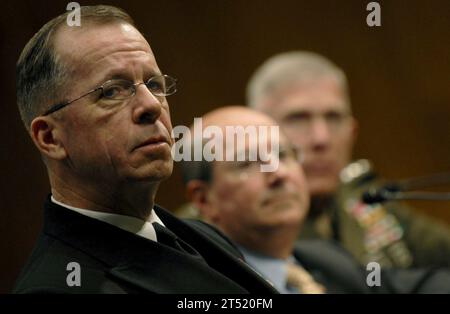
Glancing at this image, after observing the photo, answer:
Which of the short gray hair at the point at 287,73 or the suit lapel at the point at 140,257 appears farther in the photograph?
the short gray hair at the point at 287,73

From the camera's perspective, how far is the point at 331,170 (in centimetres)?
277

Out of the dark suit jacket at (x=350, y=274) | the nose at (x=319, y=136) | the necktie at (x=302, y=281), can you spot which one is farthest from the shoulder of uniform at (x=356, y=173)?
the necktie at (x=302, y=281)

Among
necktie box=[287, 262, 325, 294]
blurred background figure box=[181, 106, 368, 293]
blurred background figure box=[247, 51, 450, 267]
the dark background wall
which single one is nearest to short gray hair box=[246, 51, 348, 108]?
blurred background figure box=[247, 51, 450, 267]

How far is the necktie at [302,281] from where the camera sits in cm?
218

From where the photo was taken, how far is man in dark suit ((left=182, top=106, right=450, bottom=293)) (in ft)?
7.25

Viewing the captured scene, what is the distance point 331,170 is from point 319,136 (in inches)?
4.4

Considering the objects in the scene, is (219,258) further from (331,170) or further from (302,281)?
(331,170)

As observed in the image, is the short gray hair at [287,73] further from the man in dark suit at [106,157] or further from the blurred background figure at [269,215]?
the man in dark suit at [106,157]

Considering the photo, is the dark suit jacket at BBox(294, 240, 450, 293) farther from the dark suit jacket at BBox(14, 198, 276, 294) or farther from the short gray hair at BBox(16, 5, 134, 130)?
the short gray hair at BBox(16, 5, 134, 130)

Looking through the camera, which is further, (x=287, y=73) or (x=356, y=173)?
(x=356, y=173)

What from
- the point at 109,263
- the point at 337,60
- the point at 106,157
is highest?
the point at 337,60

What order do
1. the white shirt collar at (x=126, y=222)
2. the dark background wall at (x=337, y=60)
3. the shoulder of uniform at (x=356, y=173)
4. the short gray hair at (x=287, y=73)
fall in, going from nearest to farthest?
1. the white shirt collar at (x=126, y=222)
2. the dark background wall at (x=337, y=60)
3. the short gray hair at (x=287, y=73)
4. the shoulder of uniform at (x=356, y=173)

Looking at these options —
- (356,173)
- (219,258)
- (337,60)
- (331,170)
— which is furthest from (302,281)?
(337,60)
